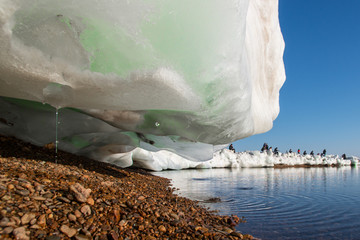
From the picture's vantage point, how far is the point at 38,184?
2.64 metres

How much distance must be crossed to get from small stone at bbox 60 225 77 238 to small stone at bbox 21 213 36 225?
→ 26 cm

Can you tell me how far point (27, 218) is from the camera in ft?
6.67

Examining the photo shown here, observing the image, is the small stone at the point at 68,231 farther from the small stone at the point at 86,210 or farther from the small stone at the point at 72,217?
the small stone at the point at 86,210

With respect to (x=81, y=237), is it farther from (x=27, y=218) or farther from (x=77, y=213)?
(x=27, y=218)

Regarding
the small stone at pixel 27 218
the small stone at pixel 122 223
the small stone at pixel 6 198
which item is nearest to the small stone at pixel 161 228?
the small stone at pixel 122 223

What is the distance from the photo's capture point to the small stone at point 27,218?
2.00m

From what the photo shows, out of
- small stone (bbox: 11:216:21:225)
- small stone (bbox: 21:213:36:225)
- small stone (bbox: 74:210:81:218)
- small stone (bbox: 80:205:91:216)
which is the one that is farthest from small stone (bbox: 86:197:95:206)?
small stone (bbox: 11:216:21:225)

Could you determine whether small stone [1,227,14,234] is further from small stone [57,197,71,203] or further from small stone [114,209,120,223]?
small stone [114,209,120,223]

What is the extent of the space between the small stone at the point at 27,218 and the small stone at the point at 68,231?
26cm

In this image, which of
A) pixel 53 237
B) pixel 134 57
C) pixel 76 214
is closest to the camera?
pixel 53 237

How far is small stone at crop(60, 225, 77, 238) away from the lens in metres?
2.06

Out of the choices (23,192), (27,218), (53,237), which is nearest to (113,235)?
(53,237)

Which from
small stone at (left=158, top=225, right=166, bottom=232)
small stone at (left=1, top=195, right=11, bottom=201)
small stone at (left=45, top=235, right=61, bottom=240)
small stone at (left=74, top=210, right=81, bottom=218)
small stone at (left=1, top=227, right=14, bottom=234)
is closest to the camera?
small stone at (left=1, top=227, right=14, bottom=234)

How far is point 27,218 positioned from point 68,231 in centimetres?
34
